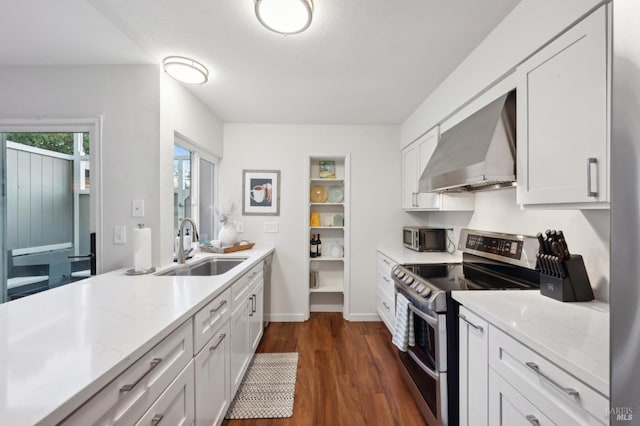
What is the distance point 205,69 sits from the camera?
1879 mm

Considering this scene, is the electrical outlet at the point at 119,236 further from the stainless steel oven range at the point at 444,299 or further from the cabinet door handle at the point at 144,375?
the stainless steel oven range at the point at 444,299

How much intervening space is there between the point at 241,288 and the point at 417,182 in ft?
6.57

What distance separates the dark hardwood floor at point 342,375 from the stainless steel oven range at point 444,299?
192mm

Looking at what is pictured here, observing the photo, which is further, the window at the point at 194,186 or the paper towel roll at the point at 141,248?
the window at the point at 194,186

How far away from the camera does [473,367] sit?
1.20 metres

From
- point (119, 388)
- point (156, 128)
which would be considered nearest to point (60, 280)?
point (156, 128)

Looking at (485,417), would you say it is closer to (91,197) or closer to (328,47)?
(328,47)

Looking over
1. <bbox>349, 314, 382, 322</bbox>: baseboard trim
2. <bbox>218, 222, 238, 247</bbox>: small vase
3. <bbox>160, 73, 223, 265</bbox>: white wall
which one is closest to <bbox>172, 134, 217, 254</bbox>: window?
<bbox>160, 73, 223, 265</bbox>: white wall

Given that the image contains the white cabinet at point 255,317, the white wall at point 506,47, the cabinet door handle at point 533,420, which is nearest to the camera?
the cabinet door handle at point 533,420

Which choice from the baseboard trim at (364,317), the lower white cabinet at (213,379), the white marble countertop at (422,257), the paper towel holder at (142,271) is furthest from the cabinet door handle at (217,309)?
the baseboard trim at (364,317)

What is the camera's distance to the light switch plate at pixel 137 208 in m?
1.82

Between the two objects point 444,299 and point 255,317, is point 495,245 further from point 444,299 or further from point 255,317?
point 255,317

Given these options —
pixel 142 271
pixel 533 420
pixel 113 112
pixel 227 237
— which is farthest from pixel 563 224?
pixel 113 112

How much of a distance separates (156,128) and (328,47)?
4.54 feet
